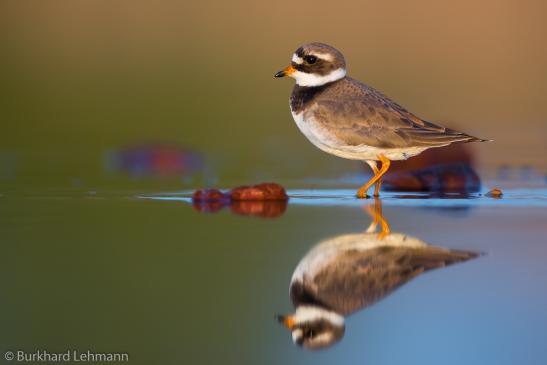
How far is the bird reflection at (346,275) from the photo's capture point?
11.6 feet

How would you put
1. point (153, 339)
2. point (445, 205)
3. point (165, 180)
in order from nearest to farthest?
point (153, 339) → point (445, 205) → point (165, 180)

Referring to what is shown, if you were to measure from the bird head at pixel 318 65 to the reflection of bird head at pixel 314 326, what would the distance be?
15.1 ft

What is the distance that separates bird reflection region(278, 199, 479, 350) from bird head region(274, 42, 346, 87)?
298 cm

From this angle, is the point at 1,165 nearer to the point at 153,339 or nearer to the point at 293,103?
the point at 293,103

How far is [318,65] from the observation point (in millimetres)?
8047

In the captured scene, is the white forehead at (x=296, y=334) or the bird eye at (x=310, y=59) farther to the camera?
the bird eye at (x=310, y=59)

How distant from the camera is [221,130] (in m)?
15.7

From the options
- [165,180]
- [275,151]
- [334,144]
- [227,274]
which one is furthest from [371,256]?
[275,151]

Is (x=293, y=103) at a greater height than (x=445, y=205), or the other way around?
(x=293, y=103)

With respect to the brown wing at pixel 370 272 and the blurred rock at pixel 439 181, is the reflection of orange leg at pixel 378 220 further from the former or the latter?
the blurred rock at pixel 439 181

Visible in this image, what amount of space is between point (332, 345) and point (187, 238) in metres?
2.15

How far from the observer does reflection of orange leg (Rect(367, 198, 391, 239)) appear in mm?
5438

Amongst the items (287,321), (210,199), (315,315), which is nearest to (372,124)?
(210,199)

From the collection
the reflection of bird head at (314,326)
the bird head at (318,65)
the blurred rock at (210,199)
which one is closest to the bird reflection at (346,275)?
the reflection of bird head at (314,326)
